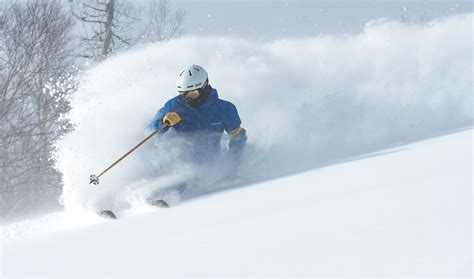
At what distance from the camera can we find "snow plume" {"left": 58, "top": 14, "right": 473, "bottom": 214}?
809 cm

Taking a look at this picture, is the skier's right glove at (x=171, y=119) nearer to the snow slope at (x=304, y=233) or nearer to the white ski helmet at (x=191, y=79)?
the white ski helmet at (x=191, y=79)

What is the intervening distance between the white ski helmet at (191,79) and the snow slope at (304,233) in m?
1.39

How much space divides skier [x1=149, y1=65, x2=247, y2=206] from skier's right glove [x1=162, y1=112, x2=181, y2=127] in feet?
0.60

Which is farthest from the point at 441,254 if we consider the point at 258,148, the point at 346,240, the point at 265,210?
the point at 258,148

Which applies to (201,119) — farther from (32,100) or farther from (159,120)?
(32,100)

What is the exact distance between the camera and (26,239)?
6.26 metres

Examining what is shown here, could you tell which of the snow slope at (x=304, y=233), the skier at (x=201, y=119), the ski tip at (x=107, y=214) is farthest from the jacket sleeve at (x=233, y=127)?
the ski tip at (x=107, y=214)

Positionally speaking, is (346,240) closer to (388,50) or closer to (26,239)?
(26,239)

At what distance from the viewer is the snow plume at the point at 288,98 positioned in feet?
26.6

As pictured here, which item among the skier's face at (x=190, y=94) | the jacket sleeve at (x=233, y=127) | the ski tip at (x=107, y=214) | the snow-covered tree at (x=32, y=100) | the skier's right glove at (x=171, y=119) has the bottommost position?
→ the ski tip at (x=107, y=214)

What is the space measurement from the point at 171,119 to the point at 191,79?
497 mm

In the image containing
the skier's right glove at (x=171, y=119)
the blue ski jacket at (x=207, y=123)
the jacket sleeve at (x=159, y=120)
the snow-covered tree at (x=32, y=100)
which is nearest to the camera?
the skier's right glove at (x=171, y=119)

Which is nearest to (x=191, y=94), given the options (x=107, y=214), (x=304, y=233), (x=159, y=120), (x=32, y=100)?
(x=159, y=120)

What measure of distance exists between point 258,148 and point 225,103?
4.53 feet
